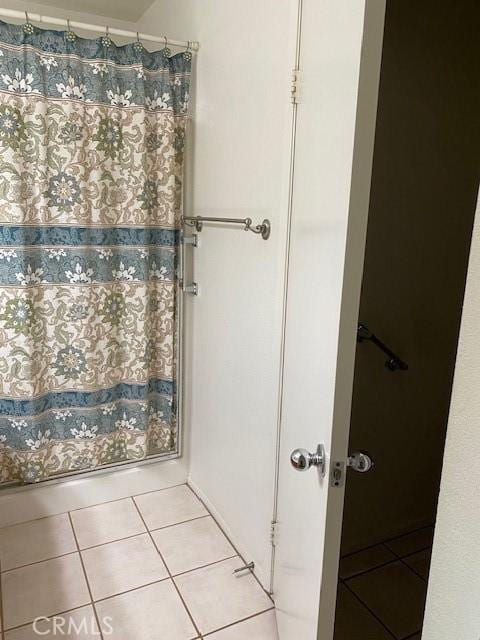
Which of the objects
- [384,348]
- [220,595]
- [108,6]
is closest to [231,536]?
[220,595]

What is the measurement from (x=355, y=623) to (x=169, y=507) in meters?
0.99

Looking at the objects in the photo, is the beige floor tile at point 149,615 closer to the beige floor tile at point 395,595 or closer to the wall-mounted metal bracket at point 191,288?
the beige floor tile at point 395,595

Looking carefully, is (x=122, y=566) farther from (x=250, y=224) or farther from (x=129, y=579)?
(x=250, y=224)

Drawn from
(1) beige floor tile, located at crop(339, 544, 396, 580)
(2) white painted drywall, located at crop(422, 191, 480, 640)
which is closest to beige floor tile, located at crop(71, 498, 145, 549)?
(1) beige floor tile, located at crop(339, 544, 396, 580)

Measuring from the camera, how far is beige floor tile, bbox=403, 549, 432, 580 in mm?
1969

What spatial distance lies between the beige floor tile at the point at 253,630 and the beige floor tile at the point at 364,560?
0.38 m

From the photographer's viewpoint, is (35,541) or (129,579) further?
(35,541)

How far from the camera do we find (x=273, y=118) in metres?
1.56

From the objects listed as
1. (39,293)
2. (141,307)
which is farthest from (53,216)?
(141,307)

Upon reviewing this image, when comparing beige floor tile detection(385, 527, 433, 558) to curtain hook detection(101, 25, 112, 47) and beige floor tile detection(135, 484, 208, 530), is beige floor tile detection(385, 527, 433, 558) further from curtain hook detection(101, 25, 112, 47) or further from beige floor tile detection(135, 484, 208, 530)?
curtain hook detection(101, 25, 112, 47)

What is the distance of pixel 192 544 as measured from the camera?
2094mm

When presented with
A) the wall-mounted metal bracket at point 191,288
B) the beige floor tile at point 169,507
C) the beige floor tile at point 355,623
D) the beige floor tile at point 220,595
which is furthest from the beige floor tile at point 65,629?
the wall-mounted metal bracket at point 191,288

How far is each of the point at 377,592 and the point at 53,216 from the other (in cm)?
195

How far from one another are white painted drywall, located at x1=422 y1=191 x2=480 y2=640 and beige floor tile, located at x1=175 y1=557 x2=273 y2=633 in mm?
1158
